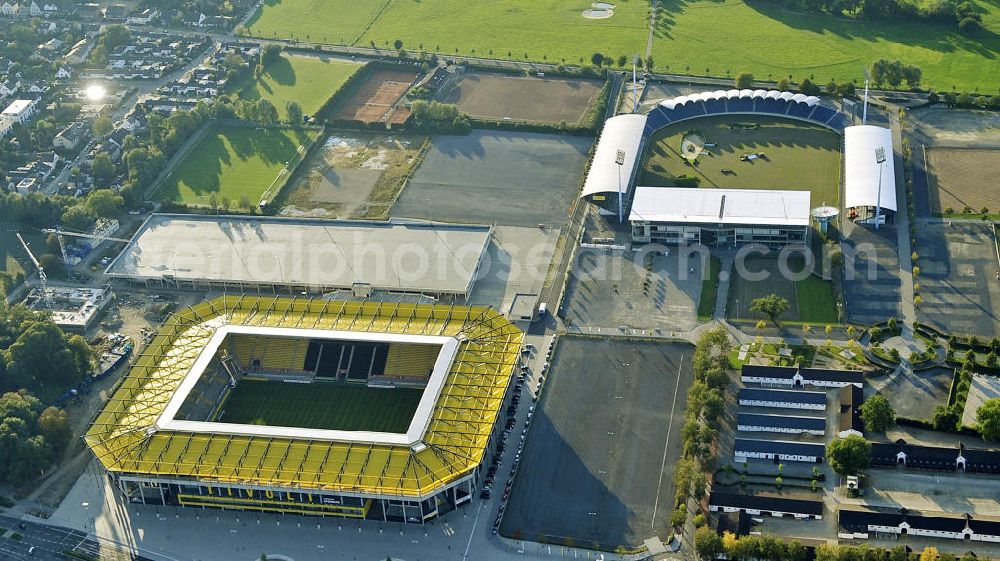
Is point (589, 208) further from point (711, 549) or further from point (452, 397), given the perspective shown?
point (711, 549)

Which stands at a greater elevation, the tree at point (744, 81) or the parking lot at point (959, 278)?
the tree at point (744, 81)

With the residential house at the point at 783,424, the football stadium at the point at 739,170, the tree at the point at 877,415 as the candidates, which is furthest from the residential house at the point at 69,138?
the tree at the point at 877,415

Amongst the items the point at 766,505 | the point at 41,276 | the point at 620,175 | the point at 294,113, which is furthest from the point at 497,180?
the point at 766,505

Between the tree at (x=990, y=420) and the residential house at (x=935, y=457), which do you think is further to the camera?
the tree at (x=990, y=420)

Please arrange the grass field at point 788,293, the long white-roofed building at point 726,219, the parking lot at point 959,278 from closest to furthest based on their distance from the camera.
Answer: the parking lot at point 959,278 < the grass field at point 788,293 < the long white-roofed building at point 726,219

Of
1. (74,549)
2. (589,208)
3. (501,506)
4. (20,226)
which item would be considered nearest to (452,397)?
(501,506)

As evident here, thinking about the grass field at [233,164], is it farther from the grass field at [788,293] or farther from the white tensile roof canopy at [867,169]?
the white tensile roof canopy at [867,169]
